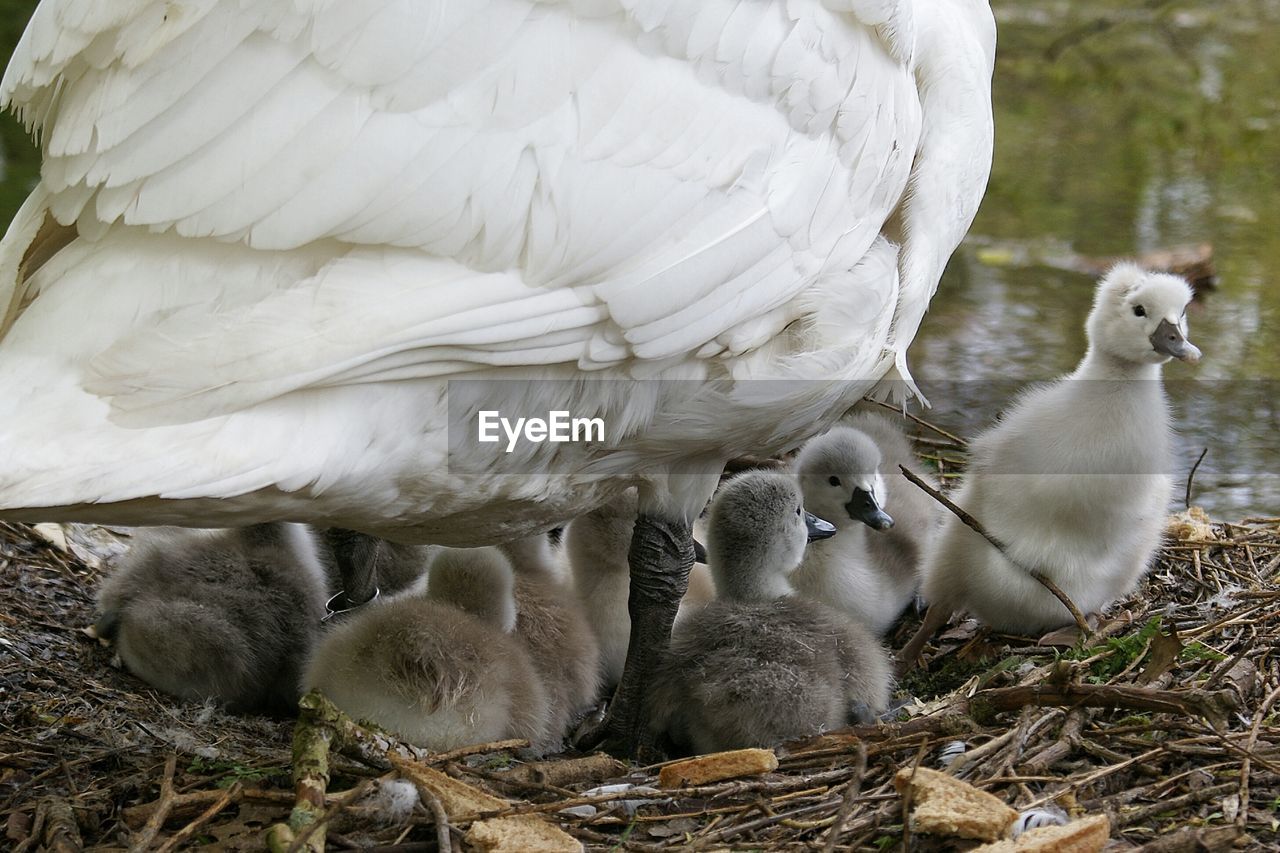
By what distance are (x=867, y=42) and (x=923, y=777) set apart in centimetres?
140

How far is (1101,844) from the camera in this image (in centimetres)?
261

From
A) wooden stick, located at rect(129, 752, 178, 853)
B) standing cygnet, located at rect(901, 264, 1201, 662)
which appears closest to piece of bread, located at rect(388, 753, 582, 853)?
wooden stick, located at rect(129, 752, 178, 853)

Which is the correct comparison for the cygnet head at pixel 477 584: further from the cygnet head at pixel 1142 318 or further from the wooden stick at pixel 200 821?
the cygnet head at pixel 1142 318

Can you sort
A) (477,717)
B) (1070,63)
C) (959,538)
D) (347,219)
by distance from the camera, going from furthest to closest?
(1070,63)
(959,538)
(477,717)
(347,219)

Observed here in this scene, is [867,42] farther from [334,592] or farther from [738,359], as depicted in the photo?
[334,592]

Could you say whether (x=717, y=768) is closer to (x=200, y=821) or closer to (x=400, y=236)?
(x=200, y=821)

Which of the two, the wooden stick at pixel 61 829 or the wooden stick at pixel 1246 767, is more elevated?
the wooden stick at pixel 61 829

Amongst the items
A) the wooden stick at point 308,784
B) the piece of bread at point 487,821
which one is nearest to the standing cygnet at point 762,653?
the piece of bread at point 487,821

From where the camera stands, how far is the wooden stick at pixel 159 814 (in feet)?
8.62

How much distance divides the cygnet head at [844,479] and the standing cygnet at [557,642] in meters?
0.73

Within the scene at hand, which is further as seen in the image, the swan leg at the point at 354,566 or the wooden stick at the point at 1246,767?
the swan leg at the point at 354,566

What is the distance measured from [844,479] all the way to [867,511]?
0.11 m

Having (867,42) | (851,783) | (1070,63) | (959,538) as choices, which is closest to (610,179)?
(867,42)

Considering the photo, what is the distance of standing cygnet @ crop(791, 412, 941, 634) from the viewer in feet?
13.6
